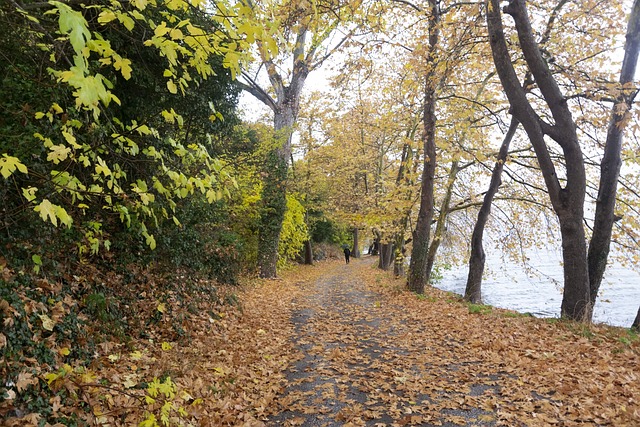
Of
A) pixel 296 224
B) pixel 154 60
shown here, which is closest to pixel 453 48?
pixel 154 60

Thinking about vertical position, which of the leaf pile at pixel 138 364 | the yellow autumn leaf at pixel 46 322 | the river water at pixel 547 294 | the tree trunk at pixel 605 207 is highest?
the tree trunk at pixel 605 207

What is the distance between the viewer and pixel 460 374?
5090mm

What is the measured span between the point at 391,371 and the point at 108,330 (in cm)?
381

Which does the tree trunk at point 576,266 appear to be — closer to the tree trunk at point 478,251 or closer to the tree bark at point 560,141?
the tree bark at point 560,141

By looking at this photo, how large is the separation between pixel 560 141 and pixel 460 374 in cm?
502

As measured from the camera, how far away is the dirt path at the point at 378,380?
4066 mm

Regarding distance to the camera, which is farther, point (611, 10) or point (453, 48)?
point (453, 48)

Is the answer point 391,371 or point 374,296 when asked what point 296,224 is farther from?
point 391,371

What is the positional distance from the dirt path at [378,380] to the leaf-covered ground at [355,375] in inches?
0.7

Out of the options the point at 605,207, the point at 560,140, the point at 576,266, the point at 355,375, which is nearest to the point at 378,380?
the point at 355,375

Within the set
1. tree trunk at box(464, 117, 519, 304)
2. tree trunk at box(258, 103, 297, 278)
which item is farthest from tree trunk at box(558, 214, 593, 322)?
tree trunk at box(258, 103, 297, 278)

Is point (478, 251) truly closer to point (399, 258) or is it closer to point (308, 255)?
point (399, 258)

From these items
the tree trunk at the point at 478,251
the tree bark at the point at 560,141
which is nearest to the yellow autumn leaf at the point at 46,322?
the tree bark at the point at 560,141

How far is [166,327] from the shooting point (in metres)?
6.04
